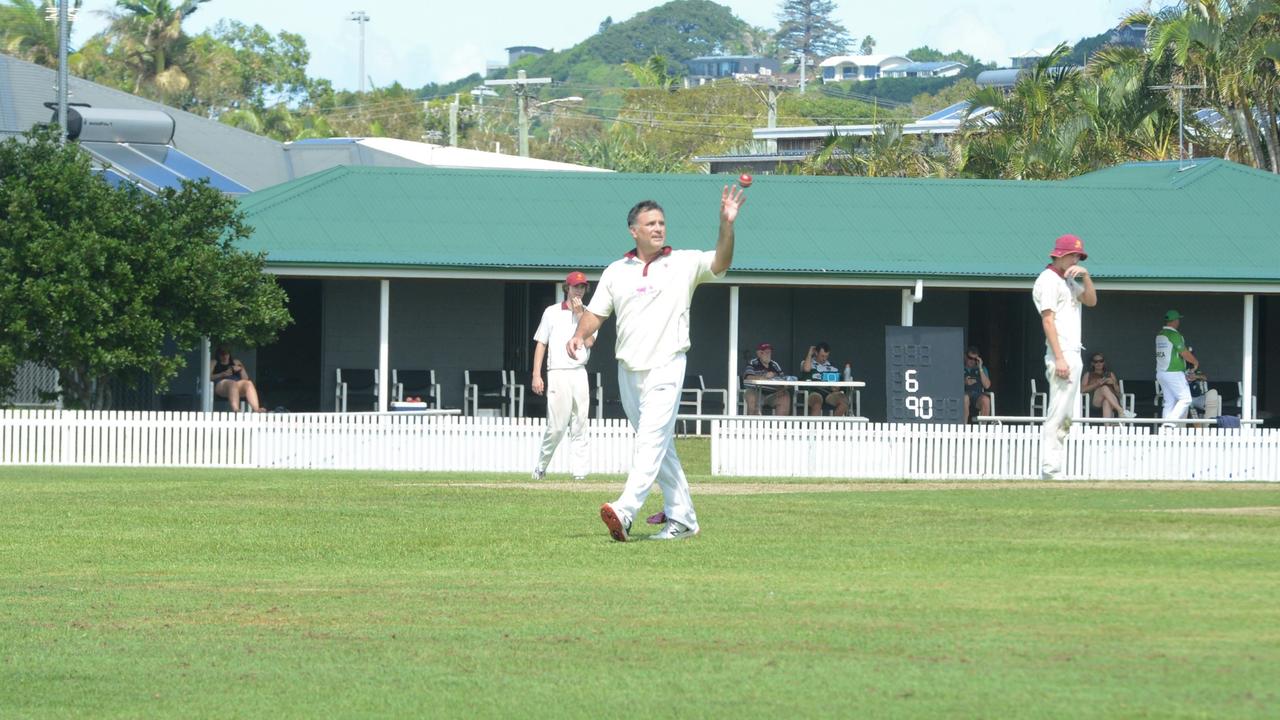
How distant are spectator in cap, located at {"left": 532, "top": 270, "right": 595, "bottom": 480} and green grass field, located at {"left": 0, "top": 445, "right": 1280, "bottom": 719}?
422 cm

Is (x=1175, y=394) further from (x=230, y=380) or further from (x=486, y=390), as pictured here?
(x=230, y=380)

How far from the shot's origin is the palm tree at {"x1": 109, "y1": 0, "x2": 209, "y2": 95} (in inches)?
2916

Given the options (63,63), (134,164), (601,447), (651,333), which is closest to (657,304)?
(651,333)

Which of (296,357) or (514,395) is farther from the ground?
(296,357)

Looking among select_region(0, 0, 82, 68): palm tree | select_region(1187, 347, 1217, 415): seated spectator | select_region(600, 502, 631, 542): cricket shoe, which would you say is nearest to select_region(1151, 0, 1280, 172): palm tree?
select_region(1187, 347, 1217, 415): seated spectator

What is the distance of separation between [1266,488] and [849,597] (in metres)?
9.08

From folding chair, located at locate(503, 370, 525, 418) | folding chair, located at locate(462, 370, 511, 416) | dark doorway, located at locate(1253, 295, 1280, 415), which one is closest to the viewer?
folding chair, located at locate(503, 370, 525, 418)

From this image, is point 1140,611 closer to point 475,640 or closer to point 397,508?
point 475,640

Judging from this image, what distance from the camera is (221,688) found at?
22.1 feet

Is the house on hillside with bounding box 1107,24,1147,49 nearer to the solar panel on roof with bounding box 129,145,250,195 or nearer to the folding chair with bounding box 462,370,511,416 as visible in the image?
the folding chair with bounding box 462,370,511,416

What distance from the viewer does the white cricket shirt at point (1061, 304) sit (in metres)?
14.8

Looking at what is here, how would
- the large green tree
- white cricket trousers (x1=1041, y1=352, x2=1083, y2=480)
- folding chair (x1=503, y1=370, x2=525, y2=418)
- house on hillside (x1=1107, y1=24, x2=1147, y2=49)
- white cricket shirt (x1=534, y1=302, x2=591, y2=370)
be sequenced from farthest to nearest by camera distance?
1. house on hillside (x1=1107, y1=24, x2=1147, y2=49)
2. folding chair (x1=503, y1=370, x2=525, y2=418)
3. the large green tree
4. white cricket shirt (x1=534, y1=302, x2=591, y2=370)
5. white cricket trousers (x1=1041, y1=352, x2=1083, y2=480)

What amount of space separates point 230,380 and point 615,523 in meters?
15.5

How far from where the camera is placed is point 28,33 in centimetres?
6562
